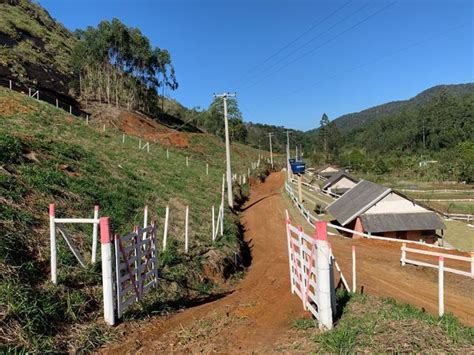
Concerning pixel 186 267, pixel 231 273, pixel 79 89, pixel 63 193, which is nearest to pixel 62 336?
pixel 186 267

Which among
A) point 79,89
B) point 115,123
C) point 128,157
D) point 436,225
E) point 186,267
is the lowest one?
point 436,225

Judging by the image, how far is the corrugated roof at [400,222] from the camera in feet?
91.0

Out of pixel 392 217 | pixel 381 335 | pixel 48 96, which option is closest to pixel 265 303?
pixel 381 335

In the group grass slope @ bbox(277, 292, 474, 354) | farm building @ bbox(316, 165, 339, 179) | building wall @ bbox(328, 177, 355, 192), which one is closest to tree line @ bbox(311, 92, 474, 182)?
farm building @ bbox(316, 165, 339, 179)

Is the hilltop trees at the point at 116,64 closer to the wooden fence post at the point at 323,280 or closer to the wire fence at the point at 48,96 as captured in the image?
the wire fence at the point at 48,96

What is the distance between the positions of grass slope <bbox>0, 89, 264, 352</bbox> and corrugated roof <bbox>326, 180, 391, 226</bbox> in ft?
45.8

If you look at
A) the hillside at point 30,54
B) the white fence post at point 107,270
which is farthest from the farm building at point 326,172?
the white fence post at point 107,270

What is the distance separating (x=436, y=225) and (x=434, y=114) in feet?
481

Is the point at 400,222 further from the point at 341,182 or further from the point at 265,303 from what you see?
the point at 341,182

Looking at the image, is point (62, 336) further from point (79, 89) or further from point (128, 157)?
point (79, 89)

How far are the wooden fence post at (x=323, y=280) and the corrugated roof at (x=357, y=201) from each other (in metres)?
24.9

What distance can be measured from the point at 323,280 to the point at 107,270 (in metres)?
3.37

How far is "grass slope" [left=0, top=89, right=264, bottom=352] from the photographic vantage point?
530 centimetres

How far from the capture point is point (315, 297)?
5.89 m
